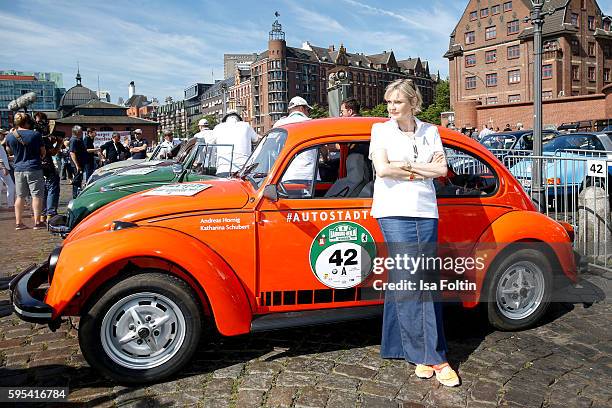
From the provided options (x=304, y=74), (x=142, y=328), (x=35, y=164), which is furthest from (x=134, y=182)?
(x=304, y=74)

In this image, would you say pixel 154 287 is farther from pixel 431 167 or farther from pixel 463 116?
pixel 463 116

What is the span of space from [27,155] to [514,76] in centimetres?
6070

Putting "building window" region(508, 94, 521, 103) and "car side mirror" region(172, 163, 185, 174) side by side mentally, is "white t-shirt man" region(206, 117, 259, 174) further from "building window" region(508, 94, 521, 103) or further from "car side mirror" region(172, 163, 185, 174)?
"building window" region(508, 94, 521, 103)

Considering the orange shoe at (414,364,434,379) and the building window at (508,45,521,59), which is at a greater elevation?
the building window at (508,45,521,59)

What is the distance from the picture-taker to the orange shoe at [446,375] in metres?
3.45

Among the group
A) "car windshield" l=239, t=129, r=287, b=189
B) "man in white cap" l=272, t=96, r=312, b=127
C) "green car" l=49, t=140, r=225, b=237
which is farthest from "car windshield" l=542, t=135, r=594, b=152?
"car windshield" l=239, t=129, r=287, b=189

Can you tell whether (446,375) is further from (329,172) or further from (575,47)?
(575,47)

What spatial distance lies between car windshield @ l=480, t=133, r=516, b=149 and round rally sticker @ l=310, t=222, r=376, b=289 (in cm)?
1581

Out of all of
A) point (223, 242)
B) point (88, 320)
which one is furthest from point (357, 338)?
point (88, 320)

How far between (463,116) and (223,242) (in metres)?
48.1

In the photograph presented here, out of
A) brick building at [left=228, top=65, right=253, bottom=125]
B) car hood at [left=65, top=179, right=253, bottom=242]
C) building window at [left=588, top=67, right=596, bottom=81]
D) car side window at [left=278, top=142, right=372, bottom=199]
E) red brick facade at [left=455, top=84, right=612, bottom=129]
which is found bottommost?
car hood at [left=65, top=179, right=253, bottom=242]

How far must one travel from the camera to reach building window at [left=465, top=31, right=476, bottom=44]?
2537 inches

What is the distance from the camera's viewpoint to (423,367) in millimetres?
3574

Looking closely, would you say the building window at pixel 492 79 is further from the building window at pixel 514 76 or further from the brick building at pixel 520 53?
the building window at pixel 514 76
